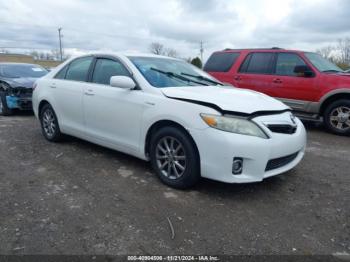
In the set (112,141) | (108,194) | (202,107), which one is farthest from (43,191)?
(202,107)

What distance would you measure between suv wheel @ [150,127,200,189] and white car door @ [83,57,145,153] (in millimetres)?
365

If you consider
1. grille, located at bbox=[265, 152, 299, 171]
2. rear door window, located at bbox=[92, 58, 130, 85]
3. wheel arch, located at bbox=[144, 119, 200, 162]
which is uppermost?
rear door window, located at bbox=[92, 58, 130, 85]

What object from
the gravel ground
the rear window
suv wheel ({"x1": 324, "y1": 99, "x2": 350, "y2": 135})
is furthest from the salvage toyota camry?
the rear window

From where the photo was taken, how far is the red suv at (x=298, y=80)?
6.65 meters

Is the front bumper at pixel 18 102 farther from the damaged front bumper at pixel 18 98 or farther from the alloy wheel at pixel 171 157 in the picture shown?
the alloy wheel at pixel 171 157

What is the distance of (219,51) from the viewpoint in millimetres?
8539

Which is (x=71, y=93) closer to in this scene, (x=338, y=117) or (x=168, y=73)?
(x=168, y=73)

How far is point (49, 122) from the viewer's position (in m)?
5.72

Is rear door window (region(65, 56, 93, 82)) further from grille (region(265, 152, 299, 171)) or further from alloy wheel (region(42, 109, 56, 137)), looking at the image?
grille (region(265, 152, 299, 171))

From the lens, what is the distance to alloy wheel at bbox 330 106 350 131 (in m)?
6.61

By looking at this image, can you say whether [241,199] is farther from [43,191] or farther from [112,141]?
[43,191]

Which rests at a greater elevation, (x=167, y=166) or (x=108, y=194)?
(x=167, y=166)

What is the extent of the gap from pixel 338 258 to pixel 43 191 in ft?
9.98

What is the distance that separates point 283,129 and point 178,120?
1204 mm
